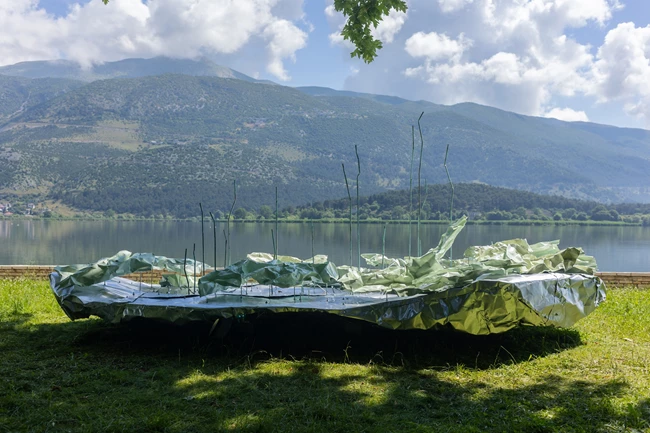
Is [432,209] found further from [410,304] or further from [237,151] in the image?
[237,151]

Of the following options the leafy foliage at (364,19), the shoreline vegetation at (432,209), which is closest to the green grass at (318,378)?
the leafy foliage at (364,19)

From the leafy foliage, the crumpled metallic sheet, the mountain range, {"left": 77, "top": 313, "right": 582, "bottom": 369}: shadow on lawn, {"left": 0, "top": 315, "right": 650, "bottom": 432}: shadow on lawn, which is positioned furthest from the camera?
the mountain range

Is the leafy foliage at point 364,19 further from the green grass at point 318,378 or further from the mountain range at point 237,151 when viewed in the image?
the mountain range at point 237,151

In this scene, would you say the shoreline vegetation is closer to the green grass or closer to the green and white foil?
the green and white foil

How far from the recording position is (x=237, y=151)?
379ft

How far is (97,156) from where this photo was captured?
112750 millimetres

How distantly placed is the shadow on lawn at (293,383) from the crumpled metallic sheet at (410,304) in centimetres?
27

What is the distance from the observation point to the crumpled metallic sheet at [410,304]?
4.93 m

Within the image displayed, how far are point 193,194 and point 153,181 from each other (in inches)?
498

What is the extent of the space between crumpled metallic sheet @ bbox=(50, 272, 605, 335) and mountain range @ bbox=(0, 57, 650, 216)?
70.7 m

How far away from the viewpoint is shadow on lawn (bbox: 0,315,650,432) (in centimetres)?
365

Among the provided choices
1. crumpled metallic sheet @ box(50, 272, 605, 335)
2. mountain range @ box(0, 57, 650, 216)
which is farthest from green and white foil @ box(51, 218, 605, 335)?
mountain range @ box(0, 57, 650, 216)

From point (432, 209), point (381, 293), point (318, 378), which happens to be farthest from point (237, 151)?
point (318, 378)

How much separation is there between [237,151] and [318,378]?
112945mm
